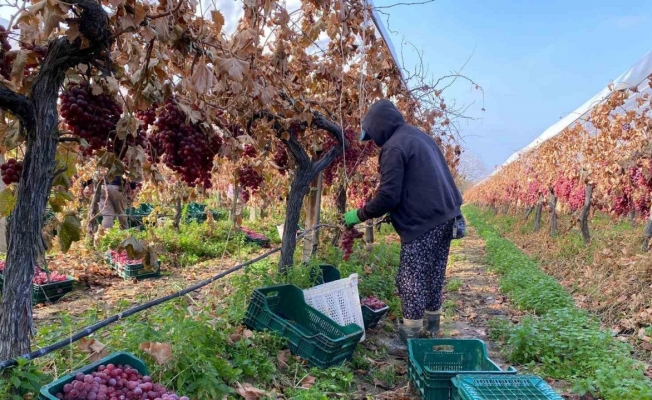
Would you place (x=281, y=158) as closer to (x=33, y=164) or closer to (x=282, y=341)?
(x=282, y=341)

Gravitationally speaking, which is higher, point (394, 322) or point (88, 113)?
point (88, 113)

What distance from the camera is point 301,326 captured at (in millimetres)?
3525

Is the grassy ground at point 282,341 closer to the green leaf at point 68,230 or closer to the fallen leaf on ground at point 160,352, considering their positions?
the fallen leaf on ground at point 160,352

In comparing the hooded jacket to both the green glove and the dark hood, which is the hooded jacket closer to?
the dark hood

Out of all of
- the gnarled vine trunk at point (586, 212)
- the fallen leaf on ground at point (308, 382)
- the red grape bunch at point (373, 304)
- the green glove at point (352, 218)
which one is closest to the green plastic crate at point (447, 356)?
the fallen leaf on ground at point (308, 382)

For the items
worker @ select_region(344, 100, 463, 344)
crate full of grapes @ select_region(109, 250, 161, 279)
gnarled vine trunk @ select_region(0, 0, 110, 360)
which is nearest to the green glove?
worker @ select_region(344, 100, 463, 344)

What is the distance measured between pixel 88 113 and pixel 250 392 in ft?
5.40

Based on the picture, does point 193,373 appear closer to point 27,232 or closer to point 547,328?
point 27,232

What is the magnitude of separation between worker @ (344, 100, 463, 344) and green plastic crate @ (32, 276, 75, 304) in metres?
3.86

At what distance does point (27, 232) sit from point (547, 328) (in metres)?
4.07

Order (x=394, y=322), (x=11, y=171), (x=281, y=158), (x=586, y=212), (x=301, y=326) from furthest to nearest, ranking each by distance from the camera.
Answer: (x=586, y=212)
(x=281, y=158)
(x=394, y=322)
(x=301, y=326)
(x=11, y=171)

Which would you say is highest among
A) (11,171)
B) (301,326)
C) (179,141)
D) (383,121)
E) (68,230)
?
Result: (383,121)

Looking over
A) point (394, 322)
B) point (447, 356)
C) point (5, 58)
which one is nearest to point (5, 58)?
point (5, 58)

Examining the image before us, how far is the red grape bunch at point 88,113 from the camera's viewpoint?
179 cm
